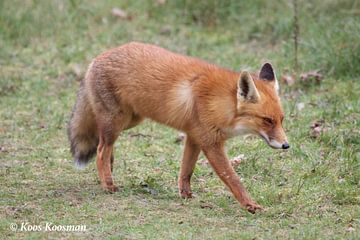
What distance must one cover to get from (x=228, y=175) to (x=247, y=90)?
783mm

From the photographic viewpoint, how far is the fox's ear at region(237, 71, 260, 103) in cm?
698

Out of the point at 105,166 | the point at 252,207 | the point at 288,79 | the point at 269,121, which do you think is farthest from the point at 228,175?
the point at 288,79

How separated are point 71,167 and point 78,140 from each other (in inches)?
21.6

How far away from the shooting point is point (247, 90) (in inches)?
277

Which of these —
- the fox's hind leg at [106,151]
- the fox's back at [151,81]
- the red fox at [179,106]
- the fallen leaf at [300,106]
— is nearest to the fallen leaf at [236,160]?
the red fox at [179,106]

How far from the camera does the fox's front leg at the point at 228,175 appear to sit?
698cm

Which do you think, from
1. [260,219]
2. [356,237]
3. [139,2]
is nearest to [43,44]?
[139,2]

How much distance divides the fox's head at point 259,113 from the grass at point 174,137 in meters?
0.65

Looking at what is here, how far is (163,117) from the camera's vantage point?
7602 mm

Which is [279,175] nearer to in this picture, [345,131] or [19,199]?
[345,131]

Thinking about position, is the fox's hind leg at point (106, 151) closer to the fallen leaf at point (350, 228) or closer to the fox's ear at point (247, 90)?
the fox's ear at point (247, 90)

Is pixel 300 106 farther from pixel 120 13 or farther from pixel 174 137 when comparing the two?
pixel 120 13

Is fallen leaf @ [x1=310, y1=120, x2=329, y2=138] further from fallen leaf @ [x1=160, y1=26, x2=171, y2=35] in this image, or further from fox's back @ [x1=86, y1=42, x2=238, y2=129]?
fallen leaf @ [x1=160, y1=26, x2=171, y2=35]

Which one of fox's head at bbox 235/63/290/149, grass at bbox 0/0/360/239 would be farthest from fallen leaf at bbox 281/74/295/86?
fox's head at bbox 235/63/290/149
